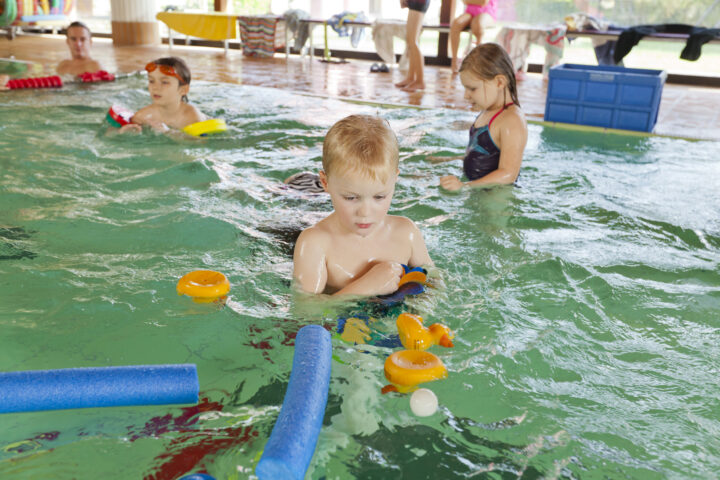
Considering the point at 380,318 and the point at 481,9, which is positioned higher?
the point at 481,9

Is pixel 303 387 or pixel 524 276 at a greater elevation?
pixel 303 387

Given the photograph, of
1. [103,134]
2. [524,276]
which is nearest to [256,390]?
[524,276]

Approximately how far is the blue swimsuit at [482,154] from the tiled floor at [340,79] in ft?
8.54

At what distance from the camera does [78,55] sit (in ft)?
27.2

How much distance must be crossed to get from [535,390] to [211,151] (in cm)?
370

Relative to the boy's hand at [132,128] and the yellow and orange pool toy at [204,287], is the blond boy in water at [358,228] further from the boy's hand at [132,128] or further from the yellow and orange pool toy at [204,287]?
the boy's hand at [132,128]

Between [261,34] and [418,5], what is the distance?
4.85 meters

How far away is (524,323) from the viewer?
8.46ft

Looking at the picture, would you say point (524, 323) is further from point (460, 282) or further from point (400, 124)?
point (400, 124)

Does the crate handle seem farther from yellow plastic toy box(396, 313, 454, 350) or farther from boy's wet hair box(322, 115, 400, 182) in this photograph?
yellow plastic toy box(396, 313, 454, 350)

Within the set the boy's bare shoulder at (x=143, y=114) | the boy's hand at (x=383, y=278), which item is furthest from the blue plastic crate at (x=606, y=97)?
the boy's hand at (x=383, y=278)

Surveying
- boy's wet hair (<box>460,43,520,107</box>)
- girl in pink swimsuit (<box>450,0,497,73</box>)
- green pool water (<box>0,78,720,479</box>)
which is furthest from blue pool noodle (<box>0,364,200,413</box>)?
girl in pink swimsuit (<box>450,0,497,73</box>)

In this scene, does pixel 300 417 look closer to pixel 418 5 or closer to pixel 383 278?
pixel 383 278

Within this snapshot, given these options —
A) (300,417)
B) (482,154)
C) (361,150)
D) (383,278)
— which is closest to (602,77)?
(482,154)
